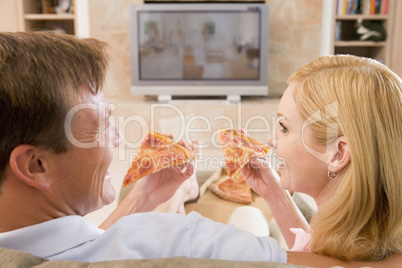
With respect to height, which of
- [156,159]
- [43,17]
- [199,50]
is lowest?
[156,159]

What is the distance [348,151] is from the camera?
2.97 ft

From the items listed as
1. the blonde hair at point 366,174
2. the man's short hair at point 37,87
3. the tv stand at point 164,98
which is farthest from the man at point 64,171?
the tv stand at point 164,98

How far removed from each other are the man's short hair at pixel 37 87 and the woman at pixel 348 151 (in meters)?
0.52

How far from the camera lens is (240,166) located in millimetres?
1251

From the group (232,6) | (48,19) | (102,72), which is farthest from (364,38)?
(102,72)

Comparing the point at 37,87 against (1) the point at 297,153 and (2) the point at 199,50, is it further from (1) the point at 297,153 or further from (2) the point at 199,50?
(2) the point at 199,50

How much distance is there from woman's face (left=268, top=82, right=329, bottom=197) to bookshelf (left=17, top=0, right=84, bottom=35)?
3.64 metres

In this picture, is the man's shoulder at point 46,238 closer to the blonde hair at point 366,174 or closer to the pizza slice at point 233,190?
the blonde hair at point 366,174

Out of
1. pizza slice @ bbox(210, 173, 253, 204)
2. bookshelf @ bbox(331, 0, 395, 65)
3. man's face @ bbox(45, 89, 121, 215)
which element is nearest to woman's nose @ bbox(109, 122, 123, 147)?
man's face @ bbox(45, 89, 121, 215)

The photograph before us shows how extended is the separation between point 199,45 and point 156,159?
3231 millimetres

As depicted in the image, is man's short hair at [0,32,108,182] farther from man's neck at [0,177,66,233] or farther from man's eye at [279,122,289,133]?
man's eye at [279,122,289,133]

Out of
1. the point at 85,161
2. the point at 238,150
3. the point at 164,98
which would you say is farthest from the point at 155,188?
the point at 164,98

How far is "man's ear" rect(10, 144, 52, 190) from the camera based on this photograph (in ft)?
2.30

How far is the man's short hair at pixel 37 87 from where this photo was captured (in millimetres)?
662
